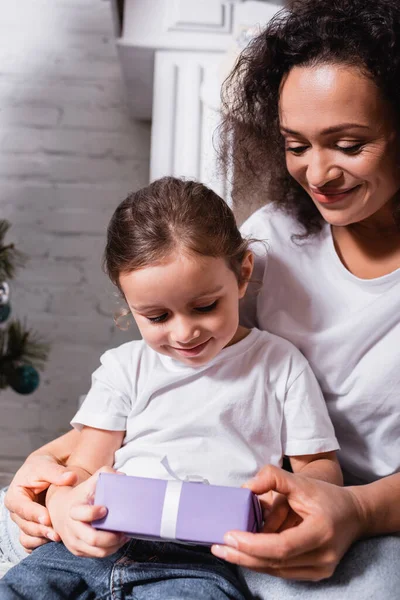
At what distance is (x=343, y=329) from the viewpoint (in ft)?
3.68

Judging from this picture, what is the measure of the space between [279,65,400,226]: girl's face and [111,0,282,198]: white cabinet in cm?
82

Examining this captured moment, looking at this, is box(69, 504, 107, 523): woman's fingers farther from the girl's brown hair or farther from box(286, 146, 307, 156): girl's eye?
box(286, 146, 307, 156): girl's eye

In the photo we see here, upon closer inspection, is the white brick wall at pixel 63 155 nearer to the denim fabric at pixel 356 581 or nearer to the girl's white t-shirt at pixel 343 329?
the girl's white t-shirt at pixel 343 329

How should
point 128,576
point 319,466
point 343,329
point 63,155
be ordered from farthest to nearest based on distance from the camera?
point 63,155
point 343,329
point 319,466
point 128,576

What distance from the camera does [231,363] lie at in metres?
1.08

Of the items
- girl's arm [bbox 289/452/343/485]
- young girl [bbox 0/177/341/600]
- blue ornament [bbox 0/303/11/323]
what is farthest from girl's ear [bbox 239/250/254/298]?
blue ornament [bbox 0/303/11/323]

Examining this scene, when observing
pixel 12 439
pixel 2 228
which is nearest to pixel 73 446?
pixel 2 228

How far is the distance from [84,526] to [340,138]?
62 centimetres

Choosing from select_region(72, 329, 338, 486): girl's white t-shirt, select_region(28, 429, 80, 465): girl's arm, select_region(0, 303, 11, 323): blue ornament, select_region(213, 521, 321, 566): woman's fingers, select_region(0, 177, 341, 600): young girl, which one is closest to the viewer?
select_region(213, 521, 321, 566): woman's fingers

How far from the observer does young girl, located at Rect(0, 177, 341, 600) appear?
0.90 m

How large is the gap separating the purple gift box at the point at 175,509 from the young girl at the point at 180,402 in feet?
0.18

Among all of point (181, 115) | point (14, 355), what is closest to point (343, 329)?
point (181, 115)

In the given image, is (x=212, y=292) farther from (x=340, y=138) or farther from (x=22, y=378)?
(x=22, y=378)

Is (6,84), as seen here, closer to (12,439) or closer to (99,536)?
(12,439)
